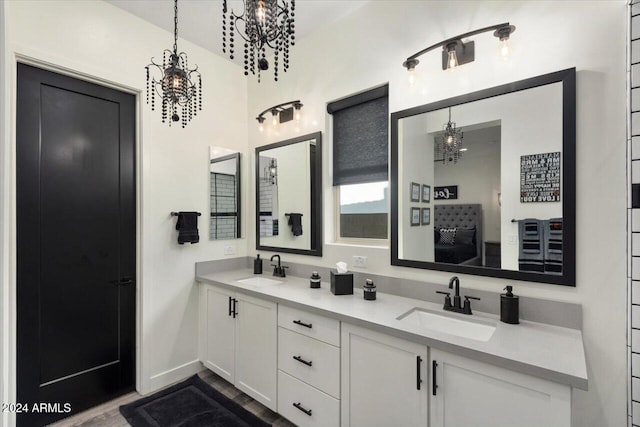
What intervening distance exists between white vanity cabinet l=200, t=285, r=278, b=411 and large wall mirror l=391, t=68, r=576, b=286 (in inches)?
41.1

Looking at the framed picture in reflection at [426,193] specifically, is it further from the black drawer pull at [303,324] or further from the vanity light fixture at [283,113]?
the vanity light fixture at [283,113]

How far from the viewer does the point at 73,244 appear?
2.12 m

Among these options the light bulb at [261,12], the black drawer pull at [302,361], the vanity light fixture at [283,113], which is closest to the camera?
the light bulb at [261,12]

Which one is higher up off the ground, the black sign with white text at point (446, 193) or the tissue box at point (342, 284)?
the black sign with white text at point (446, 193)

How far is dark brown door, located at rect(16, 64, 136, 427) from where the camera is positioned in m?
1.93

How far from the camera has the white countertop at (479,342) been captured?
43.9 inches

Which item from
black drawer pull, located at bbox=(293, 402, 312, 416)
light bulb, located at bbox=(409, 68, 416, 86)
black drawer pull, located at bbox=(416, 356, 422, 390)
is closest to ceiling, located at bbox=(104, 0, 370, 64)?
light bulb, located at bbox=(409, 68, 416, 86)

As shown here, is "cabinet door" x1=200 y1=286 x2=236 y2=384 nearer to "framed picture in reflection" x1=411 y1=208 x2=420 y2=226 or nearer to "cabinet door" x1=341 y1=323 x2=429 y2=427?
"cabinet door" x1=341 y1=323 x2=429 y2=427

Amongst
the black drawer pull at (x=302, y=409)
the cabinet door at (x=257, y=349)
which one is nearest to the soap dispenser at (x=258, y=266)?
the cabinet door at (x=257, y=349)

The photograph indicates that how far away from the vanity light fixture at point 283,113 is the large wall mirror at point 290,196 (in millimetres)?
210

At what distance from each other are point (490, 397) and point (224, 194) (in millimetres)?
2545

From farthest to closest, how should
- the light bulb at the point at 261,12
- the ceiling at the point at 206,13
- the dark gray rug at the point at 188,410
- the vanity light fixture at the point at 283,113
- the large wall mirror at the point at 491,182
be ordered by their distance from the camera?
1. the vanity light fixture at the point at 283,113
2. the ceiling at the point at 206,13
3. the dark gray rug at the point at 188,410
4. the large wall mirror at the point at 491,182
5. the light bulb at the point at 261,12

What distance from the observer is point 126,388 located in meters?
2.37

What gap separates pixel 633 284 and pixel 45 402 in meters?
3.36
